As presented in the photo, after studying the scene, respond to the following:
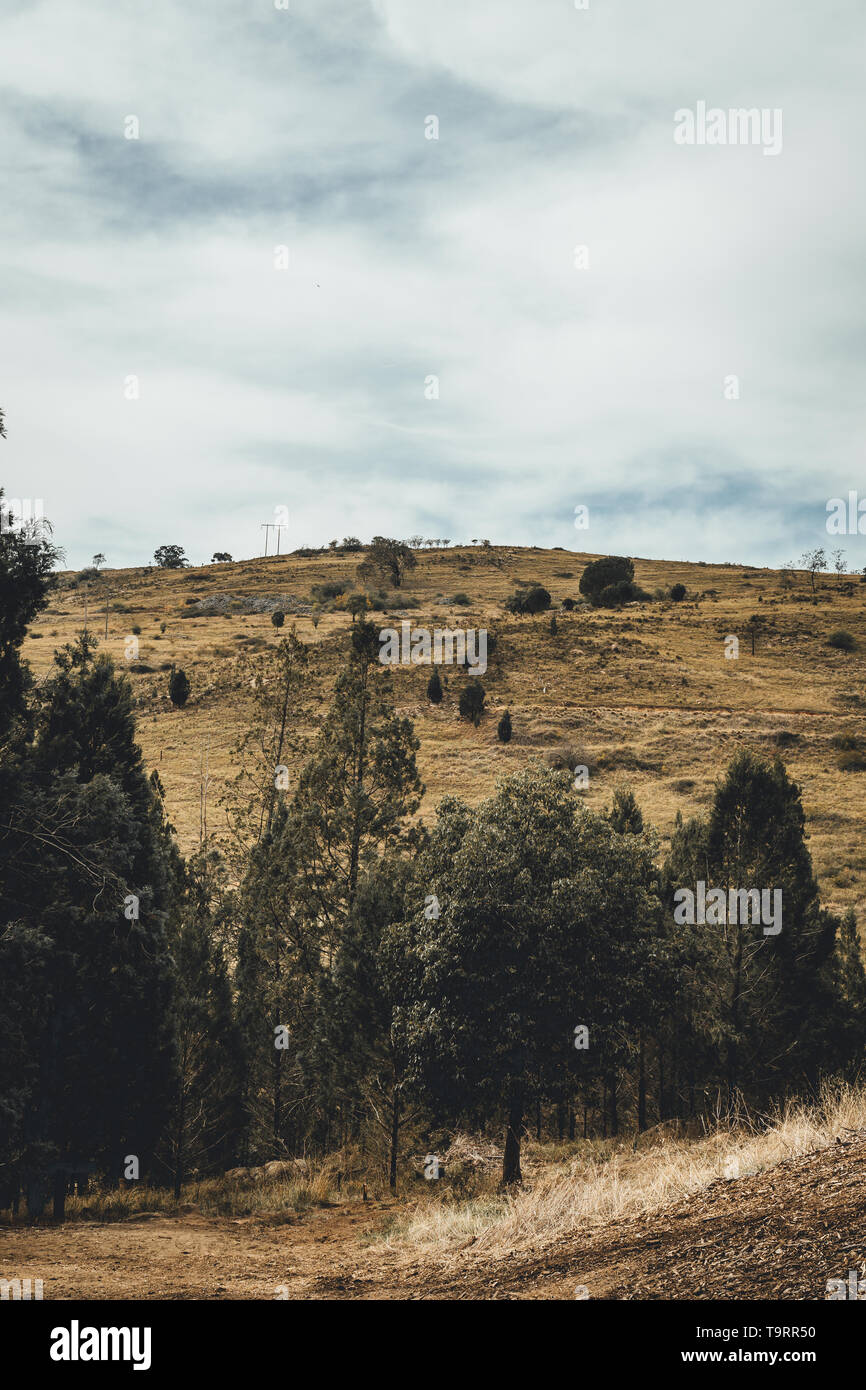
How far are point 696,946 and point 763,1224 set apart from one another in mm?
18008

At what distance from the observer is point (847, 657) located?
84.9 metres

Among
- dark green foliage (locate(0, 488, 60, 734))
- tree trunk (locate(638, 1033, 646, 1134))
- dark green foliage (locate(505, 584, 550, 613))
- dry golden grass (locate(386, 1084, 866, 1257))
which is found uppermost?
dark green foliage (locate(505, 584, 550, 613))

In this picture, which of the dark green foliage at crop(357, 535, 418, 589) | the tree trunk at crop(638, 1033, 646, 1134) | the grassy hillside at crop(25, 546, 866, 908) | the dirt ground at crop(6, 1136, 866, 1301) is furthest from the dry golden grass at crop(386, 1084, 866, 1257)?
the dark green foliage at crop(357, 535, 418, 589)

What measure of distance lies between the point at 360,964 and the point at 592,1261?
14814 mm

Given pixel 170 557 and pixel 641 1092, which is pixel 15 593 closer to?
pixel 641 1092

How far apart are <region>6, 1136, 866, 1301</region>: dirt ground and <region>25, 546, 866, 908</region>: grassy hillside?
90.7 feet

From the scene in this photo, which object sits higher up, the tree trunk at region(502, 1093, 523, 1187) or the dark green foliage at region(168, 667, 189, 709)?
the dark green foliage at region(168, 667, 189, 709)

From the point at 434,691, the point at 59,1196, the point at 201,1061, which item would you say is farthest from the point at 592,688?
the point at 59,1196

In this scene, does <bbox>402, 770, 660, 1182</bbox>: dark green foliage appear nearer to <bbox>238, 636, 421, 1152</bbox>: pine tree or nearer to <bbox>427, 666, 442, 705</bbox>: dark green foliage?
<bbox>238, 636, 421, 1152</bbox>: pine tree

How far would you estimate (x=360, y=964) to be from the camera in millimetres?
23062

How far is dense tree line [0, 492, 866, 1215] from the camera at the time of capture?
16516mm

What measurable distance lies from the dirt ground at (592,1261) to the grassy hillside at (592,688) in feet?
90.7

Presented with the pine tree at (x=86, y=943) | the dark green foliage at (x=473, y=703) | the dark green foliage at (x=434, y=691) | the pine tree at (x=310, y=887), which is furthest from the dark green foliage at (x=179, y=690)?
the pine tree at (x=86, y=943)

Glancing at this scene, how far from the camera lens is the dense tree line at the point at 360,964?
54.2 feet
